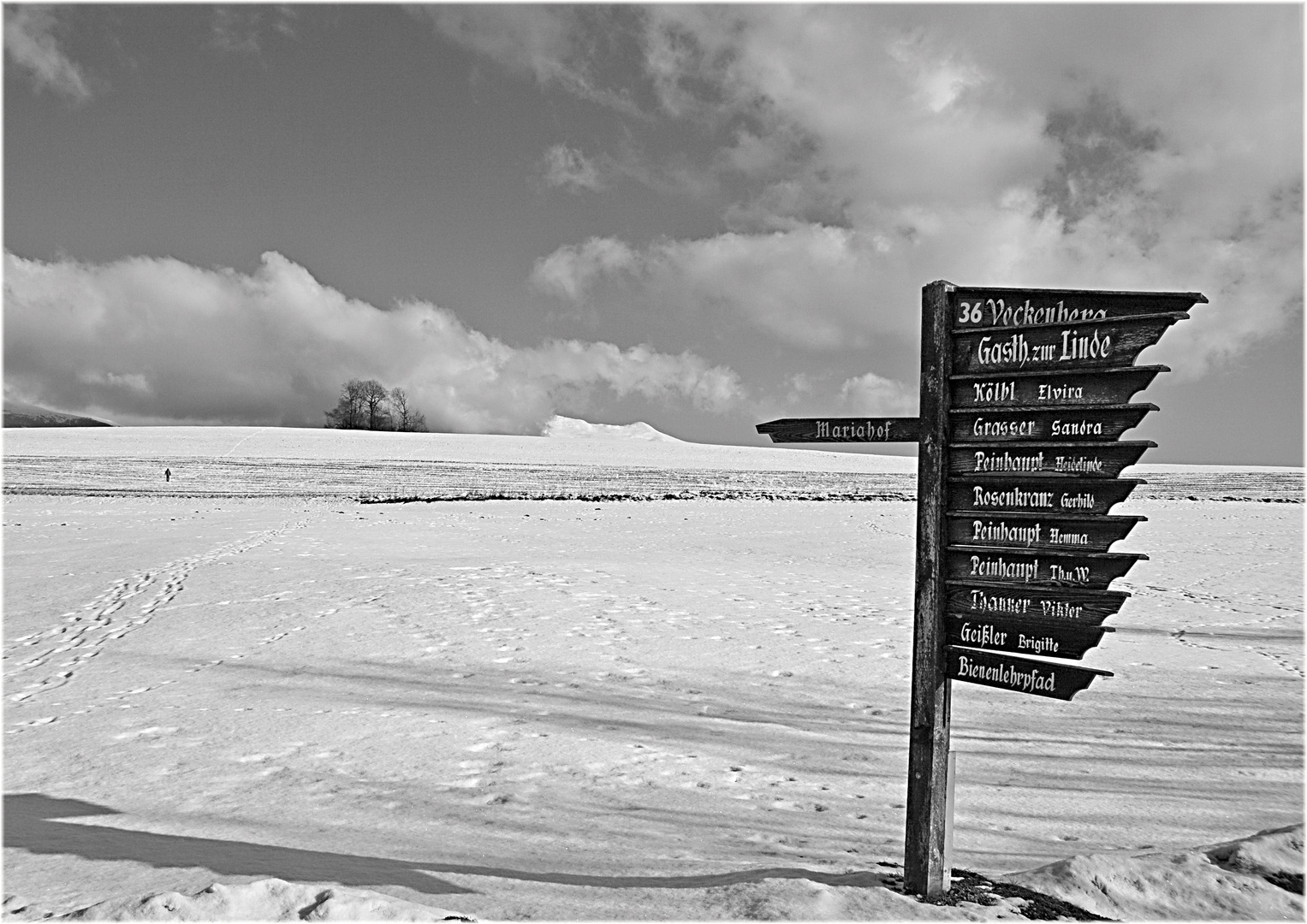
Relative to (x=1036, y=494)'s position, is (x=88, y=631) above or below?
below

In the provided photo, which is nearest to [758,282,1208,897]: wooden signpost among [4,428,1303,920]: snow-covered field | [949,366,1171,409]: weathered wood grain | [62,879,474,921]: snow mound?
[949,366,1171,409]: weathered wood grain

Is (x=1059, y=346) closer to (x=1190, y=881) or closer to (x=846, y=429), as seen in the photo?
(x=846, y=429)

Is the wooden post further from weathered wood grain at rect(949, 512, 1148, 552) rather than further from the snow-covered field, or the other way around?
the snow-covered field

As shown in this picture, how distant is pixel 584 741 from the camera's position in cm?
684

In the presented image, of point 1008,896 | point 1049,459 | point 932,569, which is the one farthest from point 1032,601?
point 1008,896

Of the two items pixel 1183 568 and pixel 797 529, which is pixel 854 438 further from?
pixel 797 529

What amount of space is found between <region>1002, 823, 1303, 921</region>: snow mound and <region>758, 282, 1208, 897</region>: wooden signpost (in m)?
0.62

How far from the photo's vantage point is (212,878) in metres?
4.44

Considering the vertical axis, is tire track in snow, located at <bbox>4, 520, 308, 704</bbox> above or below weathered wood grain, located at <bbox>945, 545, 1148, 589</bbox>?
below

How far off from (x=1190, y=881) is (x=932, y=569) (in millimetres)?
1943

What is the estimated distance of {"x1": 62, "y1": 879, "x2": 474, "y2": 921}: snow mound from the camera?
3.69m

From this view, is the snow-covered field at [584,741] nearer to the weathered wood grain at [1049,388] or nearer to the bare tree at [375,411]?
the weathered wood grain at [1049,388]

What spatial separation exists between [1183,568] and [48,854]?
1812cm

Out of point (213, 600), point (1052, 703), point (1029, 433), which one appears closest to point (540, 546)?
point (213, 600)
